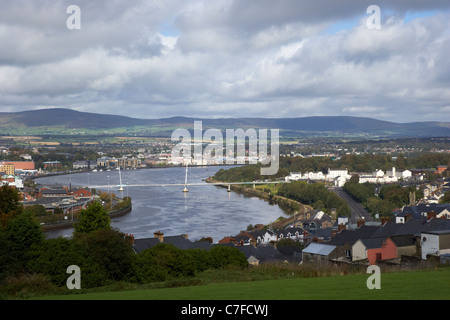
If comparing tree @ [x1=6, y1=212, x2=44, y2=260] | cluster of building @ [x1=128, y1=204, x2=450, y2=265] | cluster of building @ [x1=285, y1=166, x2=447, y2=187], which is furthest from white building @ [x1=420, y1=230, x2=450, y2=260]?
cluster of building @ [x1=285, y1=166, x2=447, y2=187]

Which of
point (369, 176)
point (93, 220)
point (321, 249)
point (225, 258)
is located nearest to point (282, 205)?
point (369, 176)

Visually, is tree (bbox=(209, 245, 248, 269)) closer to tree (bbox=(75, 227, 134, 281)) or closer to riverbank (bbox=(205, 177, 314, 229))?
tree (bbox=(75, 227, 134, 281))

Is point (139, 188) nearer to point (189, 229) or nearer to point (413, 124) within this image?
point (189, 229)

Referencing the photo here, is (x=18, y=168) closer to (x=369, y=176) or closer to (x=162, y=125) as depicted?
(x=369, y=176)

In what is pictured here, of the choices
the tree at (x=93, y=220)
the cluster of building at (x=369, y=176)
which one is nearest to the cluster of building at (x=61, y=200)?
the tree at (x=93, y=220)

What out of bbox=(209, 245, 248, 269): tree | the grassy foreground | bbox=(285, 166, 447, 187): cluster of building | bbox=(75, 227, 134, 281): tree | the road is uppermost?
the grassy foreground
